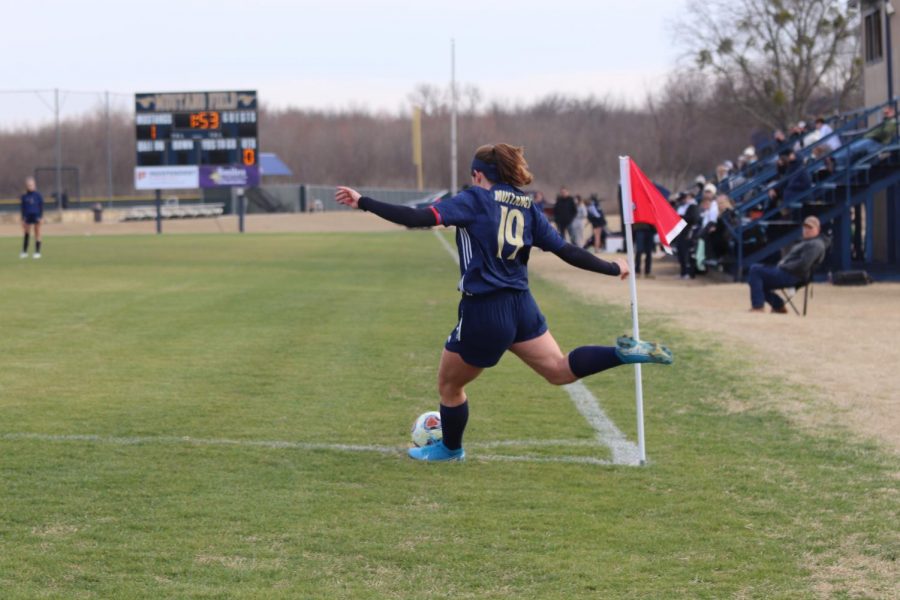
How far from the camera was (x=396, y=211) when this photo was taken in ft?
20.8

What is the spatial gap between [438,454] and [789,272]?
10738 mm

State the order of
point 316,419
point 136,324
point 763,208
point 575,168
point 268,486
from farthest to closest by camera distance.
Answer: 1. point 575,168
2. point 763,208
3. point 136,324
4. point 316,419
5. point 268,486

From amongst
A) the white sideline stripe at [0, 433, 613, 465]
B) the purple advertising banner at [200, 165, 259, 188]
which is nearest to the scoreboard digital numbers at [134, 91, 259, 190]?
the purple advertising banner at [200, 165, 259, 188]

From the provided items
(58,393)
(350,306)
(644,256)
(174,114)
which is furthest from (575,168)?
(58,393)

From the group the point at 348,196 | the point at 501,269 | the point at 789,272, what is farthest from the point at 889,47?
the point at 348,196

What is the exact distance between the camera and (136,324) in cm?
1491

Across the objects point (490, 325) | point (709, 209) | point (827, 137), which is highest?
point (827, 137)

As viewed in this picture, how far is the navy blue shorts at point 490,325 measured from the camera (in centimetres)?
667

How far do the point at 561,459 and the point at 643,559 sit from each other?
209 centimetres

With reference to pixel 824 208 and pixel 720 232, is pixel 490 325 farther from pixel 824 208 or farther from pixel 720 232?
pixel 824 208

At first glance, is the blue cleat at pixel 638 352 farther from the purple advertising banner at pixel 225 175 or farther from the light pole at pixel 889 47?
the purple advertising banner at pixel 225 175

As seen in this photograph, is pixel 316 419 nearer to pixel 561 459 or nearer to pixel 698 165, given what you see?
pixel 561 459

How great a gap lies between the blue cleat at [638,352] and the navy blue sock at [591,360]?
0.09m

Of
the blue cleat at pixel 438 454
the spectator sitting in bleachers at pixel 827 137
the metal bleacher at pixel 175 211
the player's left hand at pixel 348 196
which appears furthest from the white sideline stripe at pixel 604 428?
the metal bleacher at pixel 175 211
